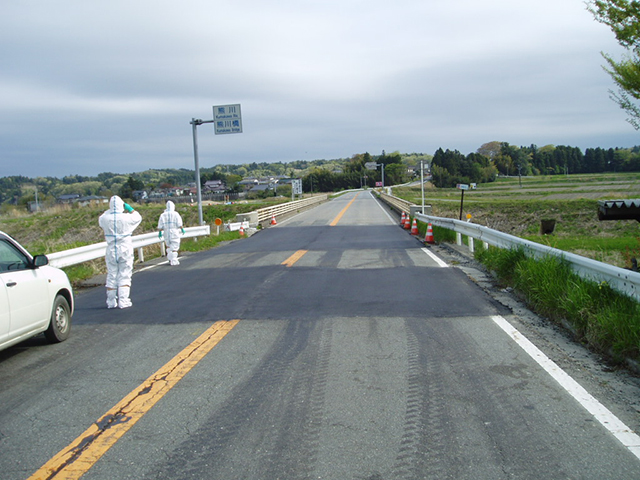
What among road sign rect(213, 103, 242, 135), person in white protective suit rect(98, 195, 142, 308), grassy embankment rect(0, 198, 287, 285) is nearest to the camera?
person in white protective suit rect(98, 195, 142, 308)

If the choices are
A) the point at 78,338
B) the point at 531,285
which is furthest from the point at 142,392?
the point at 531,285

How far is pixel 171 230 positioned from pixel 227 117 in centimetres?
1355

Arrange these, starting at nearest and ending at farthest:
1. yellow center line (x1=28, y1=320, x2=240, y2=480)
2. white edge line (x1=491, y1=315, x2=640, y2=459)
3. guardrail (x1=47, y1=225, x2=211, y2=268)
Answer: yellow center line (x1=28, y1=320, x2=240, y2=480), white edge line (x1=491, y1=315, x2=640, y2=459), guardrail (x1=47, y1=225, x2=211, y2=268)

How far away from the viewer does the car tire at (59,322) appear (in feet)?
20.7

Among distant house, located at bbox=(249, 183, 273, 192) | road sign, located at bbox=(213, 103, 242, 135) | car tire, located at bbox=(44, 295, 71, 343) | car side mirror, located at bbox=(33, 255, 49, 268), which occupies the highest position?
road sign, located at bbox=(213, 103, 242, 135)

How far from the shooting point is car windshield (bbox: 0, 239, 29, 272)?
580 centimetres

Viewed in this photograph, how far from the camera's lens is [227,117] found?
87.6 ft

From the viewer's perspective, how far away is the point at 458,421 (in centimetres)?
394

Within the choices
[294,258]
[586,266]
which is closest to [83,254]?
[294,258]

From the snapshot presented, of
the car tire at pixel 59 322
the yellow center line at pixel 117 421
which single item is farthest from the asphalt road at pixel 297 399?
the car tire at pixel 59 322

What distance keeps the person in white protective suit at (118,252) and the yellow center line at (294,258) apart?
490cm

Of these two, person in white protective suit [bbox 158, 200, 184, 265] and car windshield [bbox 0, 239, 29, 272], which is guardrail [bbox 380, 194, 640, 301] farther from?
person in white protective suit [bbox 158, 200, 184, 265]

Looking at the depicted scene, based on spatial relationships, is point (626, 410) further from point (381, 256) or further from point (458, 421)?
point (381, 256)

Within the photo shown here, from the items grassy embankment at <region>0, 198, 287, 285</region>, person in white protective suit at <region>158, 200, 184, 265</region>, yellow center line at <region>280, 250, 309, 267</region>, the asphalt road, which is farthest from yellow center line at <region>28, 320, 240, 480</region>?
grassy embankment at <region>0, 198, 287, 285</region>
